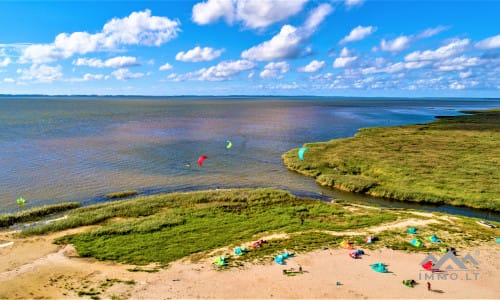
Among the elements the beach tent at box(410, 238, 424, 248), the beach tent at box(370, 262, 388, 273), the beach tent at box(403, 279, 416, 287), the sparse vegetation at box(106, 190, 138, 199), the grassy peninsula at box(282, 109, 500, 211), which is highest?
the grassy peninsula at box(282, 109, 500, 211)

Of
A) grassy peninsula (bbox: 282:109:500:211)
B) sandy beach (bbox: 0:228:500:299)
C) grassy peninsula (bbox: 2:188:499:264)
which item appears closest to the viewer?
sandy beach (bbox: 0:228:500:299)

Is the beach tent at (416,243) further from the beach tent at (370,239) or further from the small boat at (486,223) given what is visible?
the small boat at (486,223)

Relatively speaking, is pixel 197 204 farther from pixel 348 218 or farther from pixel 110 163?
pixel 110 163

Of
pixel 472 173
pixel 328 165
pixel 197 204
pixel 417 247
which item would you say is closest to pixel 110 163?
pixel 197 204

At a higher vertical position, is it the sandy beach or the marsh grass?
the marsh grass

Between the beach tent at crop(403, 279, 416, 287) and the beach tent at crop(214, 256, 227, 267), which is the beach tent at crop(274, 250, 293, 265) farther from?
the beach tent at crop(403, 279, 416, 287)

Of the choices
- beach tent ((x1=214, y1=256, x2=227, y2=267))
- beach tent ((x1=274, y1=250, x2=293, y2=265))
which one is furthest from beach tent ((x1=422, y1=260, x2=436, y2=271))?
beach tent ((x1=214, y1=256, x2=227, y2=267))

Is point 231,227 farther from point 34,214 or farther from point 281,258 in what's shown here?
point 34,214

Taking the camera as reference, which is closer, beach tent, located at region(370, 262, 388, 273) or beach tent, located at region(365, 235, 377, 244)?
beach tent, located at region(370, 262, 388, 273)
